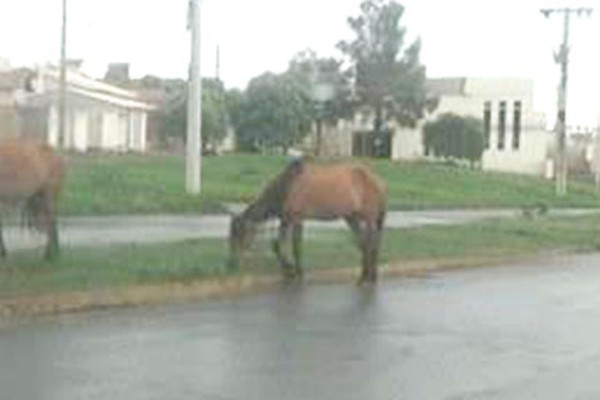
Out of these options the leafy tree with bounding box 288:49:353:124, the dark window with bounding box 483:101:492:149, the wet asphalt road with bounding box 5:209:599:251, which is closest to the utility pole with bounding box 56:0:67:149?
the leafy tree with bounding box 288:49:353:124

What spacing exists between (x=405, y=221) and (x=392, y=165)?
34.4 meters

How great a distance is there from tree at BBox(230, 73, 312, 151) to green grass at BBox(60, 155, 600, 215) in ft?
38.3

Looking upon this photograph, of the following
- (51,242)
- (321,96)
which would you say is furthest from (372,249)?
(321,96)

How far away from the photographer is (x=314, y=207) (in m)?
18.8

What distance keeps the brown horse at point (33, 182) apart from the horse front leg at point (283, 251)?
2787mm

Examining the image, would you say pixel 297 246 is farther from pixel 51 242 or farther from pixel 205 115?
pixel 205 115

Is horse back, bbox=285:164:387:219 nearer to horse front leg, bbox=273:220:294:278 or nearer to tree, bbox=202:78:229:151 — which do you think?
horse front leg, bbox=273:220:294:278

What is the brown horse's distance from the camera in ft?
59.0

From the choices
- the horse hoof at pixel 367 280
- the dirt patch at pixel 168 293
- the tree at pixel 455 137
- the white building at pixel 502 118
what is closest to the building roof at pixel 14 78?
the tree at pixel 455 137

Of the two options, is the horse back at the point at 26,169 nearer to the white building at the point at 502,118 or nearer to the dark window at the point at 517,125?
the white building at the point at 502,118

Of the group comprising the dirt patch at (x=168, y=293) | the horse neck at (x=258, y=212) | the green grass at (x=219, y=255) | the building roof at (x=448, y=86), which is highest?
the building roof at (x=448, y=86)

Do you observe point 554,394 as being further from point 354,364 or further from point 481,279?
point 481,279

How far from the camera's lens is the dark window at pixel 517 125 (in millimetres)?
101106

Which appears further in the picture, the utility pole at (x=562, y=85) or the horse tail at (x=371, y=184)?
the utility pole at (x=562, y=85)
